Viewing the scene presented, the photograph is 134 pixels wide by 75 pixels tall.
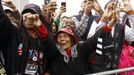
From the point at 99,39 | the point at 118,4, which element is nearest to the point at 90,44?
the point at 99,39

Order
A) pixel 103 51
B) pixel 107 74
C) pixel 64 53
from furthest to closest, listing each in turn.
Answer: pixel 103 51, pixel 64 53, pixel 107 74

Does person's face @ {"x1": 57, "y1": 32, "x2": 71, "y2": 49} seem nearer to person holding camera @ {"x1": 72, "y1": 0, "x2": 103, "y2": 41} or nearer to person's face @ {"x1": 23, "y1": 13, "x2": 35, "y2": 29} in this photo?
person's face @ {"x1": 23, "y1": 13, "x2": 35, "y2": 29}

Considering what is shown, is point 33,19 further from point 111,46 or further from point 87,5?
point 87,5

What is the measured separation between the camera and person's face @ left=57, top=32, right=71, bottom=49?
3.04 metres

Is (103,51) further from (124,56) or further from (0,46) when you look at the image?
(0,46)

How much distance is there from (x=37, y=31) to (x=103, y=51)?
71cm

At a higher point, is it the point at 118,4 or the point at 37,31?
the point at 118,4

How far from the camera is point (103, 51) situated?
3.21 m

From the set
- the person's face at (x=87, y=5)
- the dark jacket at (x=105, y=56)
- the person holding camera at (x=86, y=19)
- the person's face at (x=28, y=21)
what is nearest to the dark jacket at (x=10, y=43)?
the person's face at (x=28, y=21)

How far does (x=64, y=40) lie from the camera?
3053 millimetres

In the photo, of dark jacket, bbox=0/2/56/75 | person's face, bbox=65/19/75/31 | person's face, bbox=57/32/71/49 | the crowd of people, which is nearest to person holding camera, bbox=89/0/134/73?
the crowd of people

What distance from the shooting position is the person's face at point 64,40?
3.04m

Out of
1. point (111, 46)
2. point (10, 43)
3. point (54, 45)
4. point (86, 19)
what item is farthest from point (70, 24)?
point (10, 43)

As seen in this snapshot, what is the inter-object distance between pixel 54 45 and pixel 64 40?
18cm
